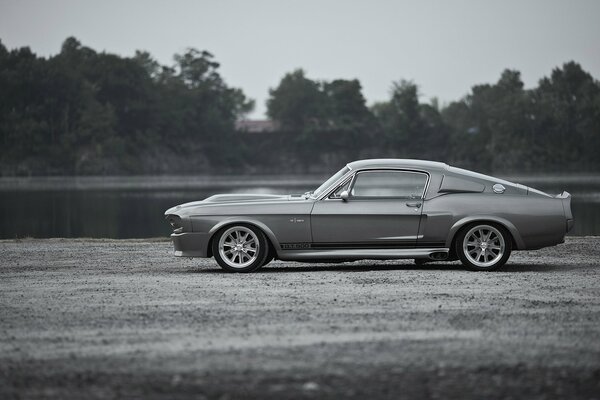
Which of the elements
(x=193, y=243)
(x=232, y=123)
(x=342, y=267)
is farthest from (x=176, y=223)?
(x=232, y=123)

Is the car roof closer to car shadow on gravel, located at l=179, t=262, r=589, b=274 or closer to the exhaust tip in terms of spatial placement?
the exhaust tip

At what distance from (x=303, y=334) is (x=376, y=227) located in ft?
17.9

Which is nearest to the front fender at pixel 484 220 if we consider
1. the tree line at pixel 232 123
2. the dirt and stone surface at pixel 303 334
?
the dirt and stone surface at pixel 303 334

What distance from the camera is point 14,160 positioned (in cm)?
14062

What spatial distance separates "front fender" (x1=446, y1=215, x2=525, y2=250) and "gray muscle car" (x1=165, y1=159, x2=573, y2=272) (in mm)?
13

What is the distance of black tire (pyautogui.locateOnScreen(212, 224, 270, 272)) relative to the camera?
1337 centimetres

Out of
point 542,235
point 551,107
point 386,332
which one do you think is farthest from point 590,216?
point 551,107

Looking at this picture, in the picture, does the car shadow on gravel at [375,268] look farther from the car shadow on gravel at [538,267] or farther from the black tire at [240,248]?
the black tire at [240,248]

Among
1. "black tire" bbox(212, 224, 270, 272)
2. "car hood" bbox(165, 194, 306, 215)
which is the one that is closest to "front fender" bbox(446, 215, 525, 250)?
"car hood" bbox(165, 194, 306, 215)

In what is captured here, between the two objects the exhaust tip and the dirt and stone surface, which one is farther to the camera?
the exhaust tip

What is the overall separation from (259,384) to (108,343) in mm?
1904

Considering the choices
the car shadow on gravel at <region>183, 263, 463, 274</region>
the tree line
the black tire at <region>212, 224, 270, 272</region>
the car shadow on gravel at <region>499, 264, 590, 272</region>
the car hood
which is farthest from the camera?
the tree line

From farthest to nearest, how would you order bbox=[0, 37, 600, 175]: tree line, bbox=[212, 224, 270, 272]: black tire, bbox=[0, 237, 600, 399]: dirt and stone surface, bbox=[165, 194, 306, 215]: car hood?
bbox=[0, 37, 600, 175]: tree line, bbox=[165, 194, 306, 215]: car hood, bbox=[212, 224, 270, 272]: black tire, bbox=[0, 237, 600, 399]: dirt and stone surface

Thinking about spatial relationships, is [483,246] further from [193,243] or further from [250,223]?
[193,243]
